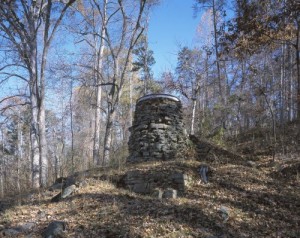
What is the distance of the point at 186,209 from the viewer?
225 inches

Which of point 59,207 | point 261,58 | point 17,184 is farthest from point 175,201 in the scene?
point 261,58

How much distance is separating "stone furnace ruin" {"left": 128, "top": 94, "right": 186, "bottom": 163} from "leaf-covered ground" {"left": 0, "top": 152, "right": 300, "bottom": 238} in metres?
1.02

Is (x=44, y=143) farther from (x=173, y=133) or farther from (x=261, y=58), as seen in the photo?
(x=261, y=58)

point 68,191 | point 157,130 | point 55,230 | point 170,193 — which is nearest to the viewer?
point 55,230

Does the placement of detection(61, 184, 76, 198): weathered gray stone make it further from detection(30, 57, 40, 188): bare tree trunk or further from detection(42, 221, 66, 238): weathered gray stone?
detection(30, 57, 40, 188): bare tree trunk

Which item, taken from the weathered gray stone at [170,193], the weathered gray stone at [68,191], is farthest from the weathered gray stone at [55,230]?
the weathered gray stone at [170,193]

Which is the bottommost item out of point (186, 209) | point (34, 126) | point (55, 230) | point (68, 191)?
point (55, 230)

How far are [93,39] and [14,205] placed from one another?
44.9 feet

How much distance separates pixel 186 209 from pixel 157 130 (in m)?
3.71

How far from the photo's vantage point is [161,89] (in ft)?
62.9

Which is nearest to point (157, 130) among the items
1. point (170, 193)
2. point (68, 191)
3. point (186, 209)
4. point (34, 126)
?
point (170, 193)

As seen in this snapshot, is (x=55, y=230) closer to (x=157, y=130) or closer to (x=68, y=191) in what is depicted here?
(x=68, y=191)

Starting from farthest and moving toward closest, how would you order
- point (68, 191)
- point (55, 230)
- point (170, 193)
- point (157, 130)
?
point (157, 130) < point (68, 191) < point (170, 193) < point (55, 230)

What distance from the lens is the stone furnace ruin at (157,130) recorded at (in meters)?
9.05
